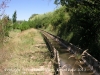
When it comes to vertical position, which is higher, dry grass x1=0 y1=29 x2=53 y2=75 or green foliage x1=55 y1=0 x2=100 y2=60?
green foliage x1=55 y1=0 x2=100 y2=60

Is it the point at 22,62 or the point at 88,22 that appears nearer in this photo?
the point at 22,62

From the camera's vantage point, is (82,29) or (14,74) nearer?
(14,74)

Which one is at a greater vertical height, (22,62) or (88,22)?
(88,22)

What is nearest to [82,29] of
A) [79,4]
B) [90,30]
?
[90,30]

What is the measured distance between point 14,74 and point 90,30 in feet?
31.6

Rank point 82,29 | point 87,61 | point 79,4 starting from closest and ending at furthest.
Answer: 1. point 87,61
2. point 79,4
3. point 82,29

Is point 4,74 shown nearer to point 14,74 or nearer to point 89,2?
point 14,74

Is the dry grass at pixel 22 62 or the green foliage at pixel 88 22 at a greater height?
the green foliage at pixel 88 22

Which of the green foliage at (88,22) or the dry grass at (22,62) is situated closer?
the dry grass at (22,62)

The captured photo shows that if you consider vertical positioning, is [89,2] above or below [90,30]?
above

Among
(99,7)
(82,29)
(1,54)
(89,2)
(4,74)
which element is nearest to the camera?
(4,74)

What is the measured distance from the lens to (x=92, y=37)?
17.9 meters

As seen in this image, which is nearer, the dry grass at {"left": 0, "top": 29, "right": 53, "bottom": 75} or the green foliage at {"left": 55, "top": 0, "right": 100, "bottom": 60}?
the dry grass at {"left": 0, "top": 29, "right": 53, "bottom": 75}

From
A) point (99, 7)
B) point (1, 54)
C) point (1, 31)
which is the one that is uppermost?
point (99, 7)
